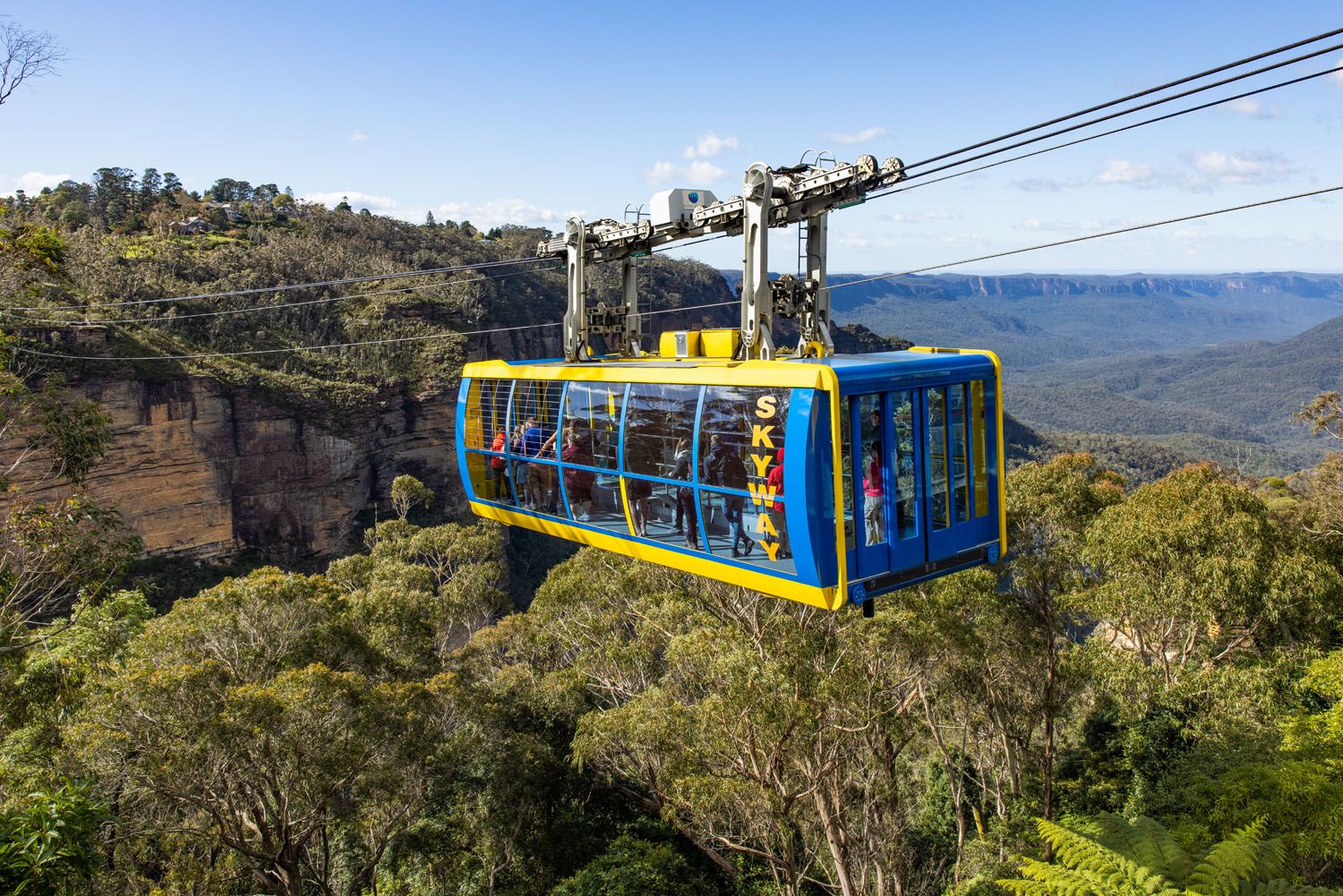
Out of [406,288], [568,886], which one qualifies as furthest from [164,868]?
[406,288]

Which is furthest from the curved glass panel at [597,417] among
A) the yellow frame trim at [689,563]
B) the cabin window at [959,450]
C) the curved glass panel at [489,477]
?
the cabin window at [959,450]

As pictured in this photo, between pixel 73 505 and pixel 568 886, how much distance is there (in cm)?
931

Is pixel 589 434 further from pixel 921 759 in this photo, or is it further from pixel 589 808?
pixel 921 759

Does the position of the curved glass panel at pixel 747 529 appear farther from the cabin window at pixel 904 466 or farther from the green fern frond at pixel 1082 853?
the green fern frond at pixel 1082 853

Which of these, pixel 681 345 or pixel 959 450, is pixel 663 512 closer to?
pixel 681 345

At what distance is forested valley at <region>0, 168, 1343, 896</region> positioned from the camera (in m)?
9.08

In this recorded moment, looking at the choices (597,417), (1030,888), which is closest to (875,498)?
(597,417)

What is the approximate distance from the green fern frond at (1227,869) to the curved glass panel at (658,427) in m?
5.25

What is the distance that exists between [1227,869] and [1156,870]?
0.61 m

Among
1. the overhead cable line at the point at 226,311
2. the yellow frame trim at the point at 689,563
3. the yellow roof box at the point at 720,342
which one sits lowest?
the yellow frame trim at the point at 689,563

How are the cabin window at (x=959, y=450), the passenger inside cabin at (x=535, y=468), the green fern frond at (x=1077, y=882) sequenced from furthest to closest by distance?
1. the passenger inside cabin at (x=535, y=468)
2. the cabin window at (x=959, y=450)
3. the green fern frond at (x=1077, y=882)

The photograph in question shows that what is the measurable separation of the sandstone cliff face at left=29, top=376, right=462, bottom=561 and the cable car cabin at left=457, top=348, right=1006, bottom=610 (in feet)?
91.2

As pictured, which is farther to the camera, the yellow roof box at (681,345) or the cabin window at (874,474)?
the yellow roof box at (681,345)

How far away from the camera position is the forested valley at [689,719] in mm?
9078
